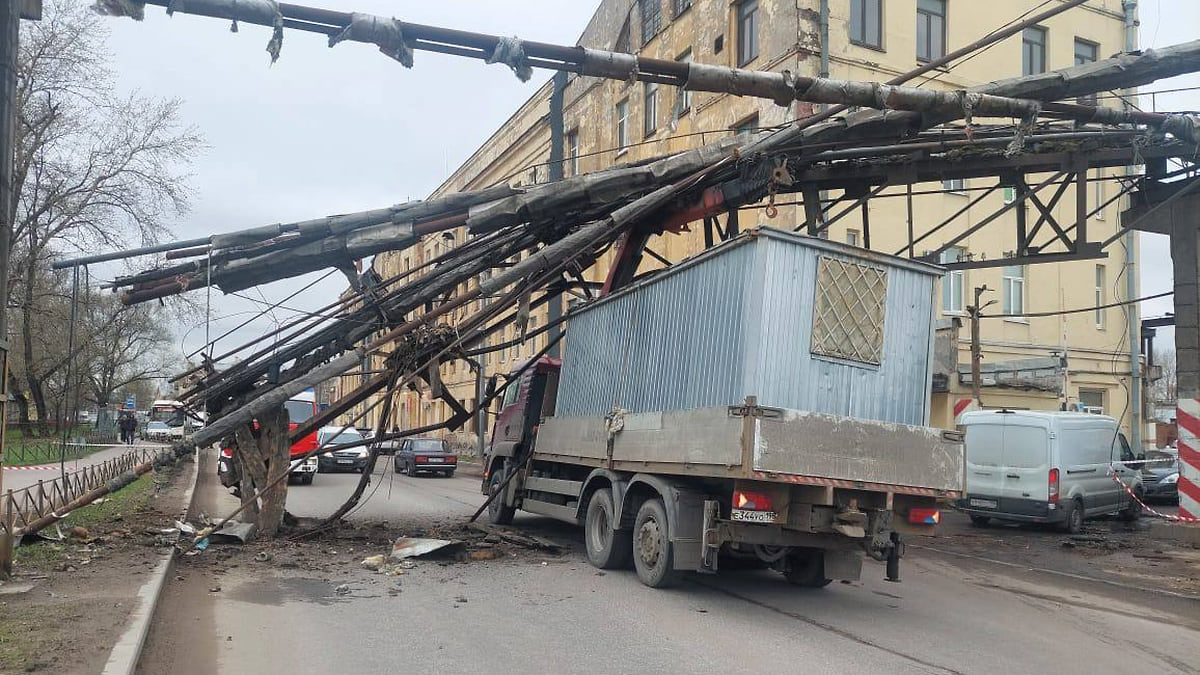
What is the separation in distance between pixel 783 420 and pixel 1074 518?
10.7 meters

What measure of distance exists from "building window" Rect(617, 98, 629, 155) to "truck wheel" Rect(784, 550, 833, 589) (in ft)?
76.1

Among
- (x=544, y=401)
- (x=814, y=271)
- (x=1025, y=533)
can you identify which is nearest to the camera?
(x=814, y=271)

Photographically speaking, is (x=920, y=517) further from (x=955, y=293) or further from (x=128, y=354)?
(x=128, y=354)

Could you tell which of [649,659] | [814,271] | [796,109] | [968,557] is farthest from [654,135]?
[649,659]

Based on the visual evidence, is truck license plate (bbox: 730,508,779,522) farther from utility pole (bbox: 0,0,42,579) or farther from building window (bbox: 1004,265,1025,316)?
building window (bbox: 1004,265,1025,316)

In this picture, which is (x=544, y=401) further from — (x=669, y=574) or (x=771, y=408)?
(x=771, y=408)

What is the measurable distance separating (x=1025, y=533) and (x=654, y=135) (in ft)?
56.9

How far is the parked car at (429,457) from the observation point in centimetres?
2927

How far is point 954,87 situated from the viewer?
2470 centimetres

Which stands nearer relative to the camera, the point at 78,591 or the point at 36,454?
the point at 78,591

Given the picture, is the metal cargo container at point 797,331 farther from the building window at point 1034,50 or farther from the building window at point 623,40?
the building window at point 623,40

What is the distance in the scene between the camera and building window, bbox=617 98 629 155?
3167cm

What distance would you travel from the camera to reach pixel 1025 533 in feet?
53.3

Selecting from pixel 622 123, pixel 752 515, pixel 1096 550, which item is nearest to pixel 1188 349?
pixel 1096 550
